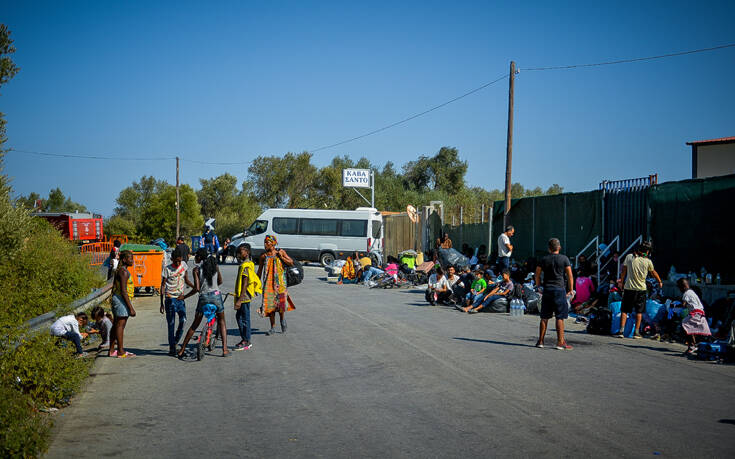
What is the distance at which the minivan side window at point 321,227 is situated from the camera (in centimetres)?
3303

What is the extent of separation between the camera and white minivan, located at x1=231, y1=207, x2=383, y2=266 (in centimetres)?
3288

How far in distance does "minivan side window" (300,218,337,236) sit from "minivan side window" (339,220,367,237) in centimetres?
48

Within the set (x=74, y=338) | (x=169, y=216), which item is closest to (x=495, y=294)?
(x=74, y=338)

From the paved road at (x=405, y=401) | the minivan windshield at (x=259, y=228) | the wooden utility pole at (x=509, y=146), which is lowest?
the paved road at (x=405, y=401)

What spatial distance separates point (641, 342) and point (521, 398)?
521 cm

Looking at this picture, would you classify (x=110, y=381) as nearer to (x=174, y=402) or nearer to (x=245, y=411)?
(x=174, y=402)

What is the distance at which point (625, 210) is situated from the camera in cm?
1664

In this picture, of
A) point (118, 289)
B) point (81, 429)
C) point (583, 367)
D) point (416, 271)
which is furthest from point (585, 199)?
point (81, 429)

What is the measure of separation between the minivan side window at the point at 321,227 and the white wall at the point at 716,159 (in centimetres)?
1750

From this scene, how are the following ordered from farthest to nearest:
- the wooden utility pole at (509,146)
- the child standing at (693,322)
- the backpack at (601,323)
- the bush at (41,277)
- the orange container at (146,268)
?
the wooden utility pole at (509,146) → the orange container at (146,268) → the backpack at (601,323) → the bush at (41,277) → the child standing at (693,322)

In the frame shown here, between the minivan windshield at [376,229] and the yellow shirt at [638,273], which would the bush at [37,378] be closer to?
the yellow shirt at [638,273]

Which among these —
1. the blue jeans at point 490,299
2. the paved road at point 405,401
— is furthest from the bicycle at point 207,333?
the blue jeans at point 490,299

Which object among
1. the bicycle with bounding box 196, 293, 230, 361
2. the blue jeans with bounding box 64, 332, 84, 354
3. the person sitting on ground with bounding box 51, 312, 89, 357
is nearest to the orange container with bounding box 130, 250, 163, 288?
the person sitting on ground with bounding box 51, 312, 89, 357

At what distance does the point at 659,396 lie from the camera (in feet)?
23.2
